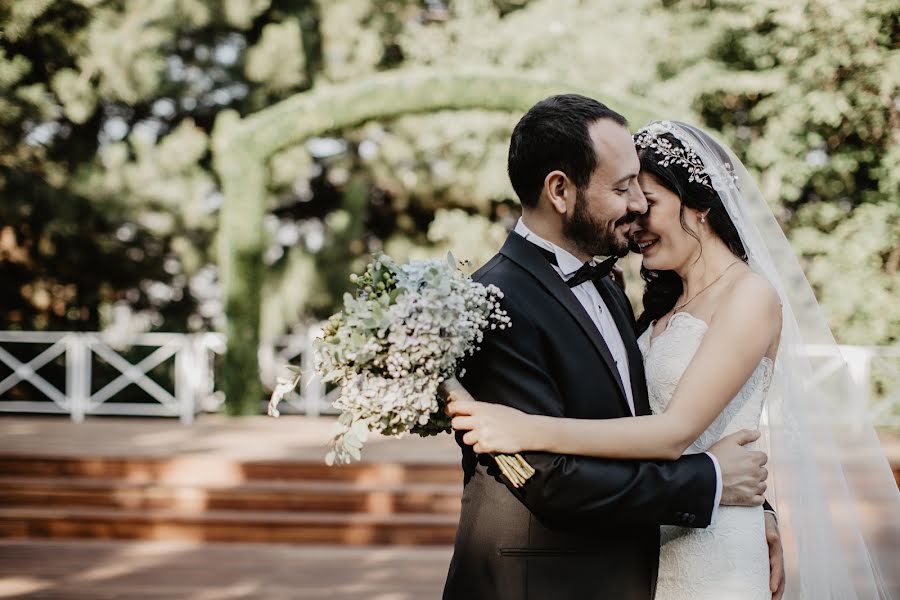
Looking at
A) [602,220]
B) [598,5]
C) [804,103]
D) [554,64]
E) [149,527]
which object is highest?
[598,5]

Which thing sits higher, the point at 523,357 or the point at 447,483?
the point at 523,357

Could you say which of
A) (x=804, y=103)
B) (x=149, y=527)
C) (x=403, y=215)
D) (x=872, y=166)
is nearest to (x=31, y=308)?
(x=403, y=215)

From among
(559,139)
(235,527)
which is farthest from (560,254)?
(235,527)

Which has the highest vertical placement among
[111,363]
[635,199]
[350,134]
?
[350,134]

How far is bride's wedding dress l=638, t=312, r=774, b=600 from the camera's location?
2381 mm

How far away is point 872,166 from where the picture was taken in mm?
13195

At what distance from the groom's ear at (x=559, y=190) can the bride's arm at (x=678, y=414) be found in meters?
0.56

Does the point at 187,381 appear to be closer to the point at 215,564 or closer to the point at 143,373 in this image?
the point at 143,373

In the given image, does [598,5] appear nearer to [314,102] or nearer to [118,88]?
[314,102]

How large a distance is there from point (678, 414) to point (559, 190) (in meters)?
0.66

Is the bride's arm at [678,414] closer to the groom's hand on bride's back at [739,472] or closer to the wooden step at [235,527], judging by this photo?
the groom's hand on bride's back at [739,472]

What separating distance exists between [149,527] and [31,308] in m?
9.16

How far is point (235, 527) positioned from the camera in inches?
271

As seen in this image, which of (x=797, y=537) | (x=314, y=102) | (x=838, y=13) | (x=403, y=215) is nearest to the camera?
(x=797, y=537)
